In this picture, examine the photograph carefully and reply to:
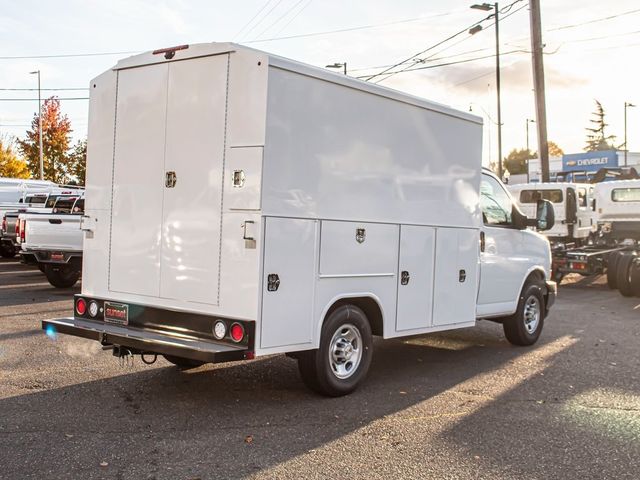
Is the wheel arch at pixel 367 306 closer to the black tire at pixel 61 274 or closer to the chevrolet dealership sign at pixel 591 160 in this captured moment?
the black tire at pixel 61 274

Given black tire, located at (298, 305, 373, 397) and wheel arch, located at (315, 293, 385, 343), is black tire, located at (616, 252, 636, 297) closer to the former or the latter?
wheel arch, located at (315, 293, 385, 343)

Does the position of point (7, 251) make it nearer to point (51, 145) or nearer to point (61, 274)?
point (61, 274)

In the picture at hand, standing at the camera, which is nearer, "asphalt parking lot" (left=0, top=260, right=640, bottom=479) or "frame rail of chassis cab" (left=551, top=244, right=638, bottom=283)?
"asphalt parking lot" (left=0, top=260, right=640, bottom=479)

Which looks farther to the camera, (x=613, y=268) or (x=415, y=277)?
(x=613, y=268)

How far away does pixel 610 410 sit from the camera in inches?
247

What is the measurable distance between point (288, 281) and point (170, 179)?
4.73ft

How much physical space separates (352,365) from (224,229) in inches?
73.5

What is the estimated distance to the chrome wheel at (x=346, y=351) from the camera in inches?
252

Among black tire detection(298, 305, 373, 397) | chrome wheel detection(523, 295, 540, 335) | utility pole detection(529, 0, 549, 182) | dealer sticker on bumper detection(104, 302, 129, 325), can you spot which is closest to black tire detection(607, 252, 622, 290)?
utility pole detection(529, 0, 549, 182)

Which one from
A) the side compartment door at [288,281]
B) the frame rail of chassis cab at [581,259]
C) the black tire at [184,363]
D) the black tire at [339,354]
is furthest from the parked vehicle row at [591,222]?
the side compartment door at [288,281]

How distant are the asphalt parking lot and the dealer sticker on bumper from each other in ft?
2.21

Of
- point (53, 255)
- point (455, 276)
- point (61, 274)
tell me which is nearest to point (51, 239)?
point (53, 255)

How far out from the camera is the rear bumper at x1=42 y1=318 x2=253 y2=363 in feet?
17.9

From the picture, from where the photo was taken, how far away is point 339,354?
6492 mm
